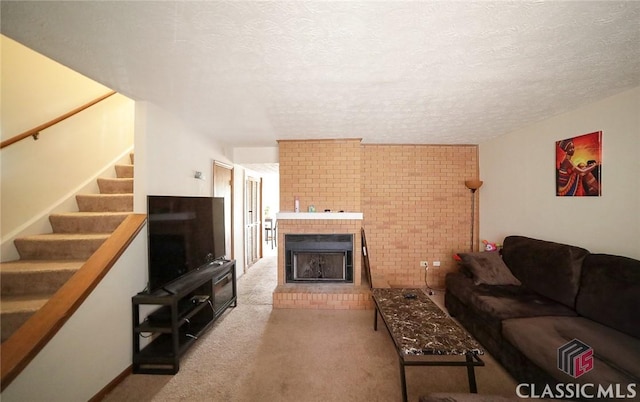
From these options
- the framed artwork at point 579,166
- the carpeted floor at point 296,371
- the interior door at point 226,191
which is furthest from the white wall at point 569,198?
the interior door at point 226,191

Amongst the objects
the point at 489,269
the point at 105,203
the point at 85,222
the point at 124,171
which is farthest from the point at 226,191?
the point at 489,269

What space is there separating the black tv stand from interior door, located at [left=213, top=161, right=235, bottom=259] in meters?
1.08

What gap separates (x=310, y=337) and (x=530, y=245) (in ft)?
9.02

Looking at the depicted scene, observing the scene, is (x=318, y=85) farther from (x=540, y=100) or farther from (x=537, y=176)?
(x=537, y=176)

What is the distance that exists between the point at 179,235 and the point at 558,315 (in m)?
3.60

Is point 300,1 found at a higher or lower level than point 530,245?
higher

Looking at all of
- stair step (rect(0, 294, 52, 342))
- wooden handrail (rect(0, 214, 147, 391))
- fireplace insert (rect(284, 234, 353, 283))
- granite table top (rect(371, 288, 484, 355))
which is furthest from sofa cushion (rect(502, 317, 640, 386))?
stair step (rect(0, 294, 52, 342))

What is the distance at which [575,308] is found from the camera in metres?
1.92

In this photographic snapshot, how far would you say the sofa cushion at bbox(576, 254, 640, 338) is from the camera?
5.18 ft

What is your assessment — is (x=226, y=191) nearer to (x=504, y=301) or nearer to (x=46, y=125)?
(x=46, y=125)

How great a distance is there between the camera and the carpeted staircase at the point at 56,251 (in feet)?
5.08

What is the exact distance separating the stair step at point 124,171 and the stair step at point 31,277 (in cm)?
133

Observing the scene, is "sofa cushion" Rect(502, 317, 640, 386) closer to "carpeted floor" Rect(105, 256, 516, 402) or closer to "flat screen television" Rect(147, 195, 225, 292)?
"carpeted floor" Rect(105, 256, 516, 402)

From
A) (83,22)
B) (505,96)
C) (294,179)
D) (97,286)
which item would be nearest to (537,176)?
(505,96)
